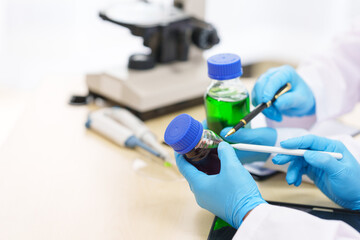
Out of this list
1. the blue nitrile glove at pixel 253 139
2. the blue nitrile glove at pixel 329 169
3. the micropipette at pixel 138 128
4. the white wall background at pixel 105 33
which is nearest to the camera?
the blue nitrile glove at pixel 329 169

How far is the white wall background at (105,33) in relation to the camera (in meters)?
2.10

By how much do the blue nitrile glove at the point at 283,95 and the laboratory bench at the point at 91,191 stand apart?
0.52 ft

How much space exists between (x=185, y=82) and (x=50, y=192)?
1.88 ft

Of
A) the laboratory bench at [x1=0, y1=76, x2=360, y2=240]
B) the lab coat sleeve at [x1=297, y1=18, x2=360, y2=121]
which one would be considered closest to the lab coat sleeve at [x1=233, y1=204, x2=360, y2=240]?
the laboratory bench at [x1=0, y1=76, x2=360, y2=240]

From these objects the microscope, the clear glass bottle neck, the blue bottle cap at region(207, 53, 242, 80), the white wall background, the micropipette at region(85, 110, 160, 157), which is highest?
the blue bottle cap at region(207, 53, 242, 80)

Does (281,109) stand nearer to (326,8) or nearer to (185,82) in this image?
(185,82)

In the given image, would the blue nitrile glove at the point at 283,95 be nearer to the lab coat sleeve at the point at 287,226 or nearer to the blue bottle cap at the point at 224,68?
the blue bottle cap at the point at 224,68

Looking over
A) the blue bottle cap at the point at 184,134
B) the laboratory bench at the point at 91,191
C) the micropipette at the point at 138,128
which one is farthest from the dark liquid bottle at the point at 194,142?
the micropipette at the point at 138,128

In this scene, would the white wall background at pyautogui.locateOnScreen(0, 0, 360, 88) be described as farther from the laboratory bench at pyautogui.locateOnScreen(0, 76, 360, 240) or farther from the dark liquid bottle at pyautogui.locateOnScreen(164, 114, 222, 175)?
the dark liquid bottle at pyautogui.locateOnScreen(164, 114, 222, 175)

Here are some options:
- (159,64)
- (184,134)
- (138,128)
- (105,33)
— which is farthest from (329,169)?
(105,33)

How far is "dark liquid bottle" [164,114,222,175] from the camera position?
2.55ft

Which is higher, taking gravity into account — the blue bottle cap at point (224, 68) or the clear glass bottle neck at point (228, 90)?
the blue bottle cap at point (224, 68)

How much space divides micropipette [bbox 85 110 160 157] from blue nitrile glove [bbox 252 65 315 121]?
30 cm

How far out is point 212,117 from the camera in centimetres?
96
